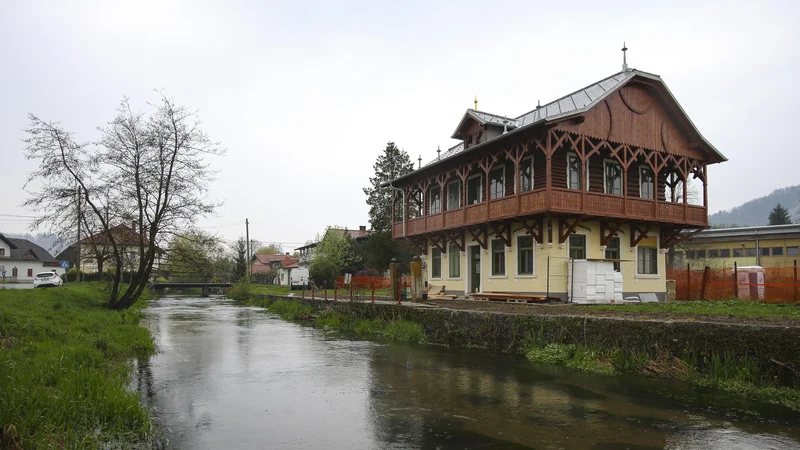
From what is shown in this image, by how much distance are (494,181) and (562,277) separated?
6.30 metres

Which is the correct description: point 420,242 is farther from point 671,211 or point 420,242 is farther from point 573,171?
point 671,211

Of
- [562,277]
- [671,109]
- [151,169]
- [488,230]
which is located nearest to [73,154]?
[151,169]

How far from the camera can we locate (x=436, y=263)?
1235 inches

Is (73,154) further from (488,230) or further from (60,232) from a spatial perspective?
(488,230)

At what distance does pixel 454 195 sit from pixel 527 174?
6112 millimetres

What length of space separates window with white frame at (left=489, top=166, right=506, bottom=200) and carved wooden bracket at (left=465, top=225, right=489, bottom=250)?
5.37 feet

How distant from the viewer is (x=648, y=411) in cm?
Answer: 820

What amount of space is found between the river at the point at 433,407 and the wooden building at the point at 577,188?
32.0 feet

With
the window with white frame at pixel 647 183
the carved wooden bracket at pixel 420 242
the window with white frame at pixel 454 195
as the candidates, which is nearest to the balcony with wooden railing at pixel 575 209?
the window with white frame at pixel 647 183

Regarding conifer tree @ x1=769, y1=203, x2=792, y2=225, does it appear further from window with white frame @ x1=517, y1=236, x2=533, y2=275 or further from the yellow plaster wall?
window with white frame @ x1=517, y1=236, x2=533, y2=275

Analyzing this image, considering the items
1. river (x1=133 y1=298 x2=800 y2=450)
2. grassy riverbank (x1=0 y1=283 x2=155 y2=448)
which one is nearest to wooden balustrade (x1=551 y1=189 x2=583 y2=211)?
river (x1=133 y1=298 x2=800 y2=450)

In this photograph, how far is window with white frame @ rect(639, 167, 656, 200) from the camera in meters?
26.0

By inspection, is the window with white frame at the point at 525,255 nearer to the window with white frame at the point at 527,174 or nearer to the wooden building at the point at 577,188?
the wooden building at the point at 577,188

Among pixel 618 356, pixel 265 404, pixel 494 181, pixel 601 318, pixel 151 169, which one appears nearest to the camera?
pixel 265 404
